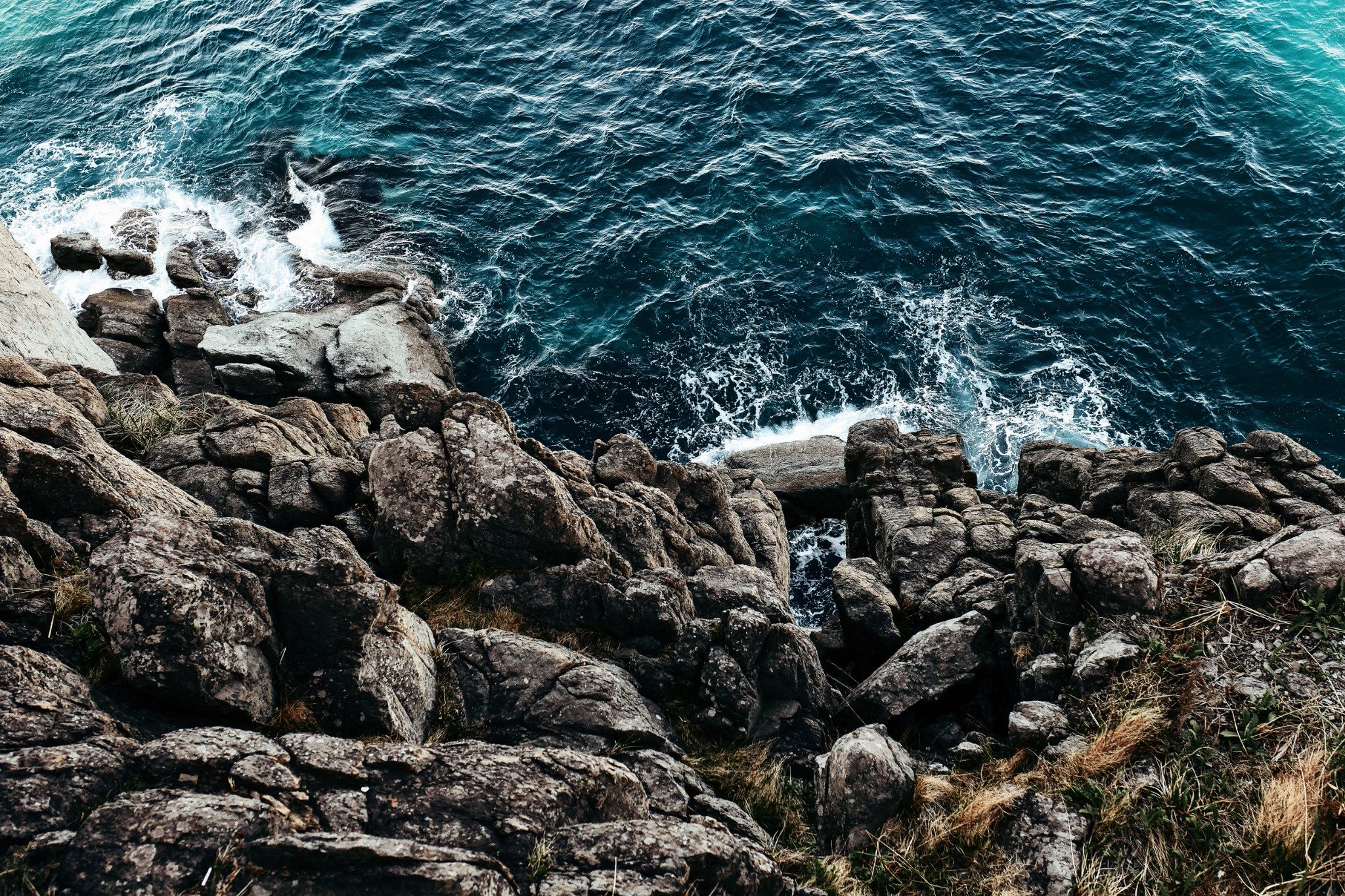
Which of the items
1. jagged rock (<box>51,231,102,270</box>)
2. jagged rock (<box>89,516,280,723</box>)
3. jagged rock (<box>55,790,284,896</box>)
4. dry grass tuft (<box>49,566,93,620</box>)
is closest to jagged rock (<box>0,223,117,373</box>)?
jagged rock (<box>51,231,102,270</box>)

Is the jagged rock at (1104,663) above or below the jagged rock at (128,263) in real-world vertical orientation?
below

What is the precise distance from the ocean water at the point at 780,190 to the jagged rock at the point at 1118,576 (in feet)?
43.7

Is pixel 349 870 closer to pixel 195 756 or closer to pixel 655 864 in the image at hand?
pixel 195 756

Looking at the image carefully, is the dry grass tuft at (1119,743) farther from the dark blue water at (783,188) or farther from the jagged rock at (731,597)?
the dark blue water at (783,188)

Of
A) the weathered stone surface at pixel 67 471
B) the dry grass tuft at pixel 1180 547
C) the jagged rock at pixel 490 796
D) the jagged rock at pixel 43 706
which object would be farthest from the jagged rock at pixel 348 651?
the dry grass tuft at pixel 1180 547

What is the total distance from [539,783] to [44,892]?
4.75 metres

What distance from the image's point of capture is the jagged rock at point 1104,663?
12906 millimetres

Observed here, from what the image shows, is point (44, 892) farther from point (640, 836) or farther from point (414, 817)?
point (640, 836)

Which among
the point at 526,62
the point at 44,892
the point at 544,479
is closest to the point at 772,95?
the point at 526,62

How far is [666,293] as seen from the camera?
3388 cm

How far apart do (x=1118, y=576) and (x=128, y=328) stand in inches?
1279

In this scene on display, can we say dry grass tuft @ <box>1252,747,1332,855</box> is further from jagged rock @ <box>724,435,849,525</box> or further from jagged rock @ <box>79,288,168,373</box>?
jagged rock @ <box>79,288,168,373</box>

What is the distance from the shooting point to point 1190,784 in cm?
1063

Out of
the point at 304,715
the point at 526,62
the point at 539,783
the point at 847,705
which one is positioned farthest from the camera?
the point at 526,62
